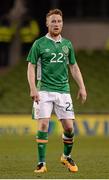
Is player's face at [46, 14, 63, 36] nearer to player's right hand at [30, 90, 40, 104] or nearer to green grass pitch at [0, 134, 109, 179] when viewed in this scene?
player's right hand at [30, 90, 40, 104]

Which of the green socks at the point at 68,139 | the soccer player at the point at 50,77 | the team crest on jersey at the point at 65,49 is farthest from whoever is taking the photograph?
the green socks at the point at 68,139

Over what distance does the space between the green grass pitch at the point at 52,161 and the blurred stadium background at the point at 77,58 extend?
1814 millimetres

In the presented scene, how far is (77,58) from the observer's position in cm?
3142

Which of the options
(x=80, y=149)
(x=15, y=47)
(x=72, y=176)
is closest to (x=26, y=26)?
(x=15, y=47)

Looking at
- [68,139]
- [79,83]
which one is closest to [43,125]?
[68,139]

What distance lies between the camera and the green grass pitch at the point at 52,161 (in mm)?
11118

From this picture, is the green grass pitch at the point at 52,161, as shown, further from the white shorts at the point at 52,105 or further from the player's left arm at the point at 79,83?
the player's left arm at the point at 79,83

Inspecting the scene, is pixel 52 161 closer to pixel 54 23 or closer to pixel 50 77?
pixel 50 77

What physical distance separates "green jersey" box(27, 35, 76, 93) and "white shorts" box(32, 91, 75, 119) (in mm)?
86

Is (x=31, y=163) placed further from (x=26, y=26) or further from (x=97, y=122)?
(x=26, y=26)

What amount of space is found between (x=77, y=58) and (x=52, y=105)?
19684 millimetres

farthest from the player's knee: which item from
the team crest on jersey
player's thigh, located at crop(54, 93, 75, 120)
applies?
the team crest on jersey

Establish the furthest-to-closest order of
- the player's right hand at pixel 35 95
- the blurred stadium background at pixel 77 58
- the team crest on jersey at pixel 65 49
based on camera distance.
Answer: the blurred stadium background at pixel 77 58 → the team crest on jersey at pixel 65 49 → the player's right hand at pixel 35 95

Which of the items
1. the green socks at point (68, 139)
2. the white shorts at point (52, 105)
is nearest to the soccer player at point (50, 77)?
the white shorts at point (52, 105)
